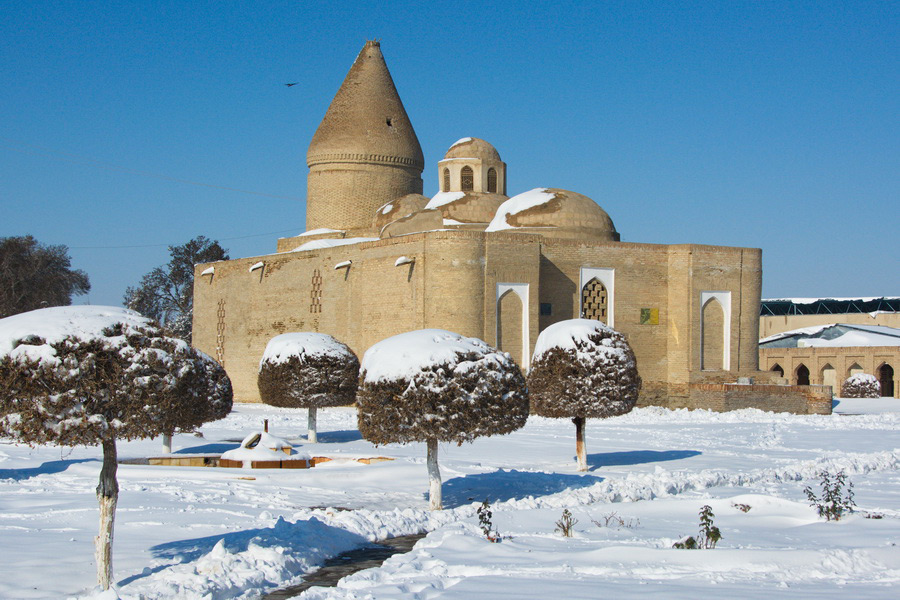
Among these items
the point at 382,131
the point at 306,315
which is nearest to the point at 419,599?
the point at 306,315

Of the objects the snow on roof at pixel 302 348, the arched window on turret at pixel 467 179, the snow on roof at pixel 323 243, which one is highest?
the arched window on turret at pixel 467 179

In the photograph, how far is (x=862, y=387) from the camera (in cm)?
3438

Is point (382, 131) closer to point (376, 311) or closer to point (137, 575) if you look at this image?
point (376, 311)

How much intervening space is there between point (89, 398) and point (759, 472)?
30.9ft

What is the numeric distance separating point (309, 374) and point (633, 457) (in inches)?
224

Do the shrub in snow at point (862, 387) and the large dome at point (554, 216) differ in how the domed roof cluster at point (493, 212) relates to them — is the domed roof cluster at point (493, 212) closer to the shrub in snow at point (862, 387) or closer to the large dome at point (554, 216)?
the large dome at point (554, 216)

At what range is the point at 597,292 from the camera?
26.5 m

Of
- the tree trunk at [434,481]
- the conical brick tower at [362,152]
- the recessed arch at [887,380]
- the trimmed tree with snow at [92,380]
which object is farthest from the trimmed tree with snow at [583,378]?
the recessed arch at [887,380]

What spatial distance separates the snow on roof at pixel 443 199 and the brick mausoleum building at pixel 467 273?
2.3 inches

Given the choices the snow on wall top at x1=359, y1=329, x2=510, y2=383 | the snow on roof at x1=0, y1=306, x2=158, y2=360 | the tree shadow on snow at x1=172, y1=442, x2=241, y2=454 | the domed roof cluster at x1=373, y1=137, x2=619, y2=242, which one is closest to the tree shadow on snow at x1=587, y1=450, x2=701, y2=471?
the snow on wall top at x1=359, y1=329, x2=510, y2=383

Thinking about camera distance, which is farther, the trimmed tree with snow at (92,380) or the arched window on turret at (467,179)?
the arched window on turret at (467,179)

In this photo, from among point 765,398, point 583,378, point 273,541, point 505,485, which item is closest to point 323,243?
point 765,398

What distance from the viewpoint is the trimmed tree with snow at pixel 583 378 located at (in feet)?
44.5

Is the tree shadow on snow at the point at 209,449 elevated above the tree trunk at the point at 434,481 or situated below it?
below
